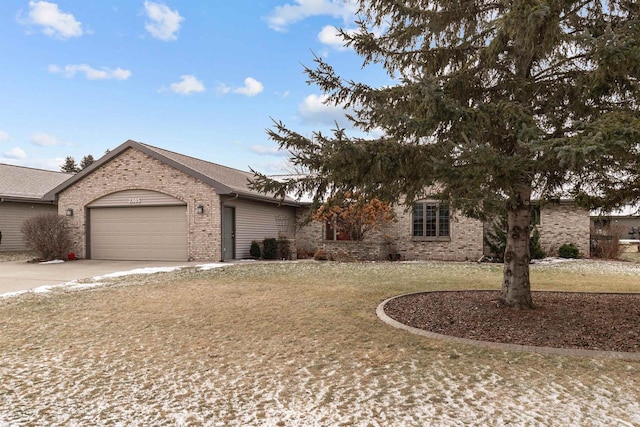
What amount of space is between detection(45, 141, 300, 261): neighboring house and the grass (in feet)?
27.2

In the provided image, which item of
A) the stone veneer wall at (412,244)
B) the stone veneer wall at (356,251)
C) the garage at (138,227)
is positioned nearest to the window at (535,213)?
the stone veneer wall at (412,244)

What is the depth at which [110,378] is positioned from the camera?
3857mm

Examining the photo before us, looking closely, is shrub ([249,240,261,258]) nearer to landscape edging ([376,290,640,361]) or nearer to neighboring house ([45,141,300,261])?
neighboring house ([45,141,300,261])

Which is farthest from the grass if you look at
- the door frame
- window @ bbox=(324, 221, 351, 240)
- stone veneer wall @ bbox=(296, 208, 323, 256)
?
stone veneer wall @ bbox=(296, 208, 323, 256)

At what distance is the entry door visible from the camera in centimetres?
1554

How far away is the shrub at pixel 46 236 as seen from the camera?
15727 millimetres

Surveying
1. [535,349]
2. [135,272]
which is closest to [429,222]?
[135,272]

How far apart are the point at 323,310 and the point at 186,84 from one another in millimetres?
14295

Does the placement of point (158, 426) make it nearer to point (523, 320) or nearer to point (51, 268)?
point (523, 320)

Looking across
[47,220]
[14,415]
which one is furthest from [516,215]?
[47,220]

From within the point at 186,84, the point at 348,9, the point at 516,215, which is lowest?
the point at 516,215

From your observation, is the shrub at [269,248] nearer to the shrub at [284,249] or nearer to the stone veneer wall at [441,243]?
the shrub at [284,249]

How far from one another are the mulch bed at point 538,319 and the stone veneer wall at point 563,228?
405 inches

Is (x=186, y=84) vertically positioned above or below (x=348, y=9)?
above
